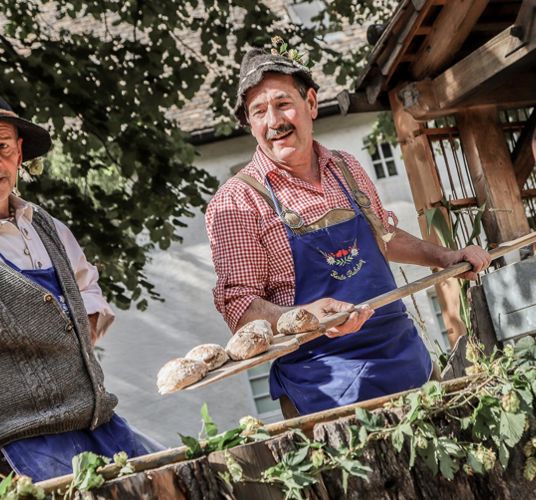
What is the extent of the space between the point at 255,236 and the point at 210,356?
650mm

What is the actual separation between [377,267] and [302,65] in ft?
2.37

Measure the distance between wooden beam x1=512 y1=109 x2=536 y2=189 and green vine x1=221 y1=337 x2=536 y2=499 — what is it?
3296 mm

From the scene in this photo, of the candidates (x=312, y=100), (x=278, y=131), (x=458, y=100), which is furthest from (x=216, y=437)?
(x=458, y=100)

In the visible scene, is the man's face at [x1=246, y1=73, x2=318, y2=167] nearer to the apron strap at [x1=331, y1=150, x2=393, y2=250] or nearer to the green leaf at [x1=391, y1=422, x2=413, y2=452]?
the apron strap at [x1=331, y1=150, x2=393, y2=250]

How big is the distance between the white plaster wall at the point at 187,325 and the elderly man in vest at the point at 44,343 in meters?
10.9

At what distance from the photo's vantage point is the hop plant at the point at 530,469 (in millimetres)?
2357

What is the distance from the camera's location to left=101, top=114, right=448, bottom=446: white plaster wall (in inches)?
540

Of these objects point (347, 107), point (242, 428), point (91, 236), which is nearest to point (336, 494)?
point (242, 428)

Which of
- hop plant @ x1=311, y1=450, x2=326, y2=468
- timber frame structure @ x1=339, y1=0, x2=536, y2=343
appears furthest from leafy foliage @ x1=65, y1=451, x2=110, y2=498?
timber frame structure @ x1=339, y1=0, x2=536, y2=343

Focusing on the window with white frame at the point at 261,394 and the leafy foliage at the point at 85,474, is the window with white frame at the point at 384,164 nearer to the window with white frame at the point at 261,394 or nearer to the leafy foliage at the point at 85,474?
the window with white frame at the point at 261,394

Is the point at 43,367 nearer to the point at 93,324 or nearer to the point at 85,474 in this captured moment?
the point at 93,324

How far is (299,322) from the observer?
262 centimetres

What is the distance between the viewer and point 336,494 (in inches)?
83.8

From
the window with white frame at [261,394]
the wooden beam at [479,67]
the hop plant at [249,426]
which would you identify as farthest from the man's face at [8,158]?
the window with white frame at [261,394]
